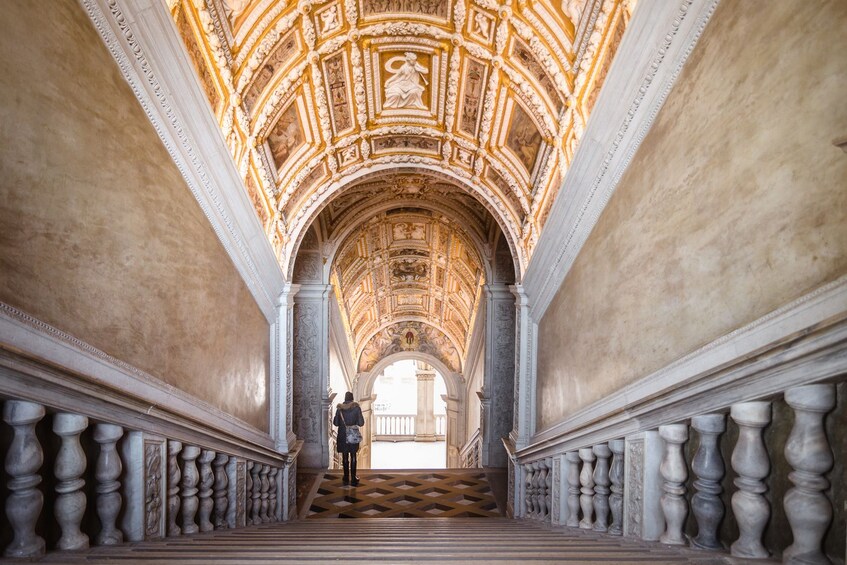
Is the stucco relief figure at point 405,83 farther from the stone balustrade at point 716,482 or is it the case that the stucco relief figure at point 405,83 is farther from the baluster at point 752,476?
the baluster at point 752,476

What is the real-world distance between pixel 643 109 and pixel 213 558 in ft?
12.1

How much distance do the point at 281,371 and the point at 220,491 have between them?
412 cm

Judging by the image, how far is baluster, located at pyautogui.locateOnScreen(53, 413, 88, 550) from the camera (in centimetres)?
268

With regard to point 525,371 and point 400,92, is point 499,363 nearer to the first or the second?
point 525,371

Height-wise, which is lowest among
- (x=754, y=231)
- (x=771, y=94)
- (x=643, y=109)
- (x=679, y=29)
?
(x=754, y=231)

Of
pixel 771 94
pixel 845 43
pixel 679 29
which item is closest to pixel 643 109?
pixel 679 29

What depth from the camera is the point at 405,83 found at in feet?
24.4

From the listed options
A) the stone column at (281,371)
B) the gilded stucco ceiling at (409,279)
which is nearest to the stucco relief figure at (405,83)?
the stone column at (281,371)

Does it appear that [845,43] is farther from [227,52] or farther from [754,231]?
[227,52]

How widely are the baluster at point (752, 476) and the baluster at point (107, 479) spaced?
280 centimetres

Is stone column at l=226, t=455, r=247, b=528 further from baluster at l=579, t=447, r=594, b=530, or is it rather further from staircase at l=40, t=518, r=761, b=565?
baluster at l=579, t=447, r=594, b=530

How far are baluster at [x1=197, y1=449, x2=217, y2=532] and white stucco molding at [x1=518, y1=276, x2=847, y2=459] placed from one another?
2782mm

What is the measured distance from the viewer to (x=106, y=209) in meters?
3.46

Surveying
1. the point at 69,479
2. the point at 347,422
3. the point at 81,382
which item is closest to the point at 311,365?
the point at 347,422
